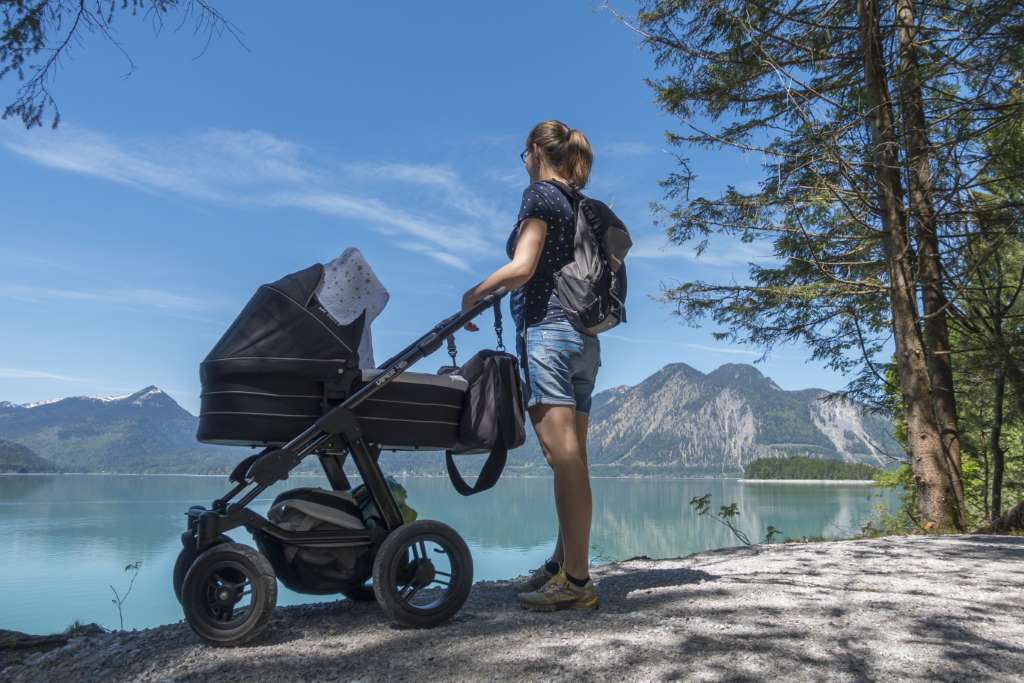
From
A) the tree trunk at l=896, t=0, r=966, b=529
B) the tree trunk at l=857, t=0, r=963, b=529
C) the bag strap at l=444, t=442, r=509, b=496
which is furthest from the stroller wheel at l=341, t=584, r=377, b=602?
the tree trunk at l=896, t=0, r=966, b=529

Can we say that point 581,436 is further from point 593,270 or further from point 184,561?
point 184,561

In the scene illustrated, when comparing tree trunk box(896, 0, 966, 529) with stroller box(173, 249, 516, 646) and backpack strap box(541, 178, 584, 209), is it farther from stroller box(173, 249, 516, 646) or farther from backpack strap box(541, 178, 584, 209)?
stroller box(173, 249, 516, 646)

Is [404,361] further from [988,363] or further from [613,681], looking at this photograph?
[988,363]

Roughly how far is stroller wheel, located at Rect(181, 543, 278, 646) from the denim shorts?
119 centimetres

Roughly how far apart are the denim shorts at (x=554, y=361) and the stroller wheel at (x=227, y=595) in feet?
3.91

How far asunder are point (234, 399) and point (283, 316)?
1.16 ft

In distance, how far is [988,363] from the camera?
844 cm

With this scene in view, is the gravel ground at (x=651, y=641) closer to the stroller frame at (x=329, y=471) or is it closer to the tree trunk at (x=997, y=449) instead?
the stroller frame at (x=329, y=471)

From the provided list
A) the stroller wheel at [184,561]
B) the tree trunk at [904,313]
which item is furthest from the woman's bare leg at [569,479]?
the tree trunk at [904,313]

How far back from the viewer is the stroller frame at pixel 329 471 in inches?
99.3

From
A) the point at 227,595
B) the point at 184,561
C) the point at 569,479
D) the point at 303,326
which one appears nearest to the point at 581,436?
the point at 569,479

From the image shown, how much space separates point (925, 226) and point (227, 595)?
7.85 metres

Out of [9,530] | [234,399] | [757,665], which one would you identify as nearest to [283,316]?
[234,399]

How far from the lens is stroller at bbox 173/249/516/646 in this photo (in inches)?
99.3
